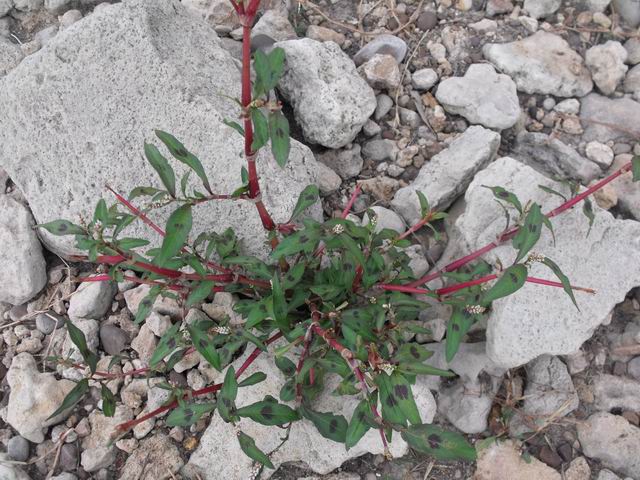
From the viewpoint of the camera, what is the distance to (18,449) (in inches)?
130

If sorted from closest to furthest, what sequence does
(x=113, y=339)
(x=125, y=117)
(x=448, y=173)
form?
1. (x=125, y=117)
2. (x=113, y=339)
3. (x=448, y=173)

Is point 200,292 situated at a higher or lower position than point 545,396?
higher

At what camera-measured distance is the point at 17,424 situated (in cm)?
330

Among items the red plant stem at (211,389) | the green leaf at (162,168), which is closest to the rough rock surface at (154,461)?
the red plant stem at (211,389)

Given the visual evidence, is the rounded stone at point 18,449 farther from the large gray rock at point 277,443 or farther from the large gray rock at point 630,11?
the large gray rock at point 630,11

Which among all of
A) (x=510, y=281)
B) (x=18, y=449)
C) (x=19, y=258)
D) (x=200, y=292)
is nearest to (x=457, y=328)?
(x=510, y=281)

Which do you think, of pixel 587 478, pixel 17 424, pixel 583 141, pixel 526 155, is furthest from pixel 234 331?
pixel 583 141

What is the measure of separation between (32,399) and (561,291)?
2747mm

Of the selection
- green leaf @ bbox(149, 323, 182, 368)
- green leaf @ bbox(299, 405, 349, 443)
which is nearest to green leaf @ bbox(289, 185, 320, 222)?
green leaf @ bbox(149, 323, 182, 368)

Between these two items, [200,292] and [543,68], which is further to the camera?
[543,68]

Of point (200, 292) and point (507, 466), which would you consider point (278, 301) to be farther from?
point (507, 466)

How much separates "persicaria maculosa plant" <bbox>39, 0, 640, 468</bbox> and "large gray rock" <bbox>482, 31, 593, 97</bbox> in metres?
1.41

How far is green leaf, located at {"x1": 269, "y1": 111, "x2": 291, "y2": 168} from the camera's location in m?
2.19

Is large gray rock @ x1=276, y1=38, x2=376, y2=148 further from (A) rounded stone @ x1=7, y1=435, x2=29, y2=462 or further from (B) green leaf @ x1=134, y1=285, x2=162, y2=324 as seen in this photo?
(A) rounded stone @ x1=7, y1=435, x2=29, y2=462
